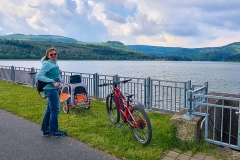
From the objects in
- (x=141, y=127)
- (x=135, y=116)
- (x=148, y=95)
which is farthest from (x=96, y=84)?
(x=141, y=127)

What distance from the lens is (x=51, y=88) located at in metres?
4.80

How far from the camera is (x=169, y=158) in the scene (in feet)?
12.9

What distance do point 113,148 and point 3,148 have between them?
2.14 meters

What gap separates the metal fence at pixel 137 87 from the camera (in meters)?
7.68

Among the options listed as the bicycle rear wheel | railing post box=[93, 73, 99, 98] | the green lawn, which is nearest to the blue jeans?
the green lawn

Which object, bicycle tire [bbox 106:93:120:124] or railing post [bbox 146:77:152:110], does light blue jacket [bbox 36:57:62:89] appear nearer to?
bicycle tire [bbox 106:93:120:124]

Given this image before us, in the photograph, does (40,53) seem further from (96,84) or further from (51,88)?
(51,88)

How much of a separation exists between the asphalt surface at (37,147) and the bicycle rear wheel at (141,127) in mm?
823

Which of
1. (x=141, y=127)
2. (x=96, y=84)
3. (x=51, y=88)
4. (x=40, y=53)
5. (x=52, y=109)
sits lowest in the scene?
(x=141, y=127)

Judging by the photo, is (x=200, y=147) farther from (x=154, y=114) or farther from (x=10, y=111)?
(x=10, y=111)

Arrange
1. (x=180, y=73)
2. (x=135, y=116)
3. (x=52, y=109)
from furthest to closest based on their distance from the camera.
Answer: (x=180, y=73), (x=52, y=109), (x=135, y=116)

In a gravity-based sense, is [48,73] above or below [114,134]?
above

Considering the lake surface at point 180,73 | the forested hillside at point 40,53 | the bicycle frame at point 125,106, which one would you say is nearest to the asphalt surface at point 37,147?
the bicycle frame at point 125,106

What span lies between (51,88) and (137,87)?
13.6 feet
